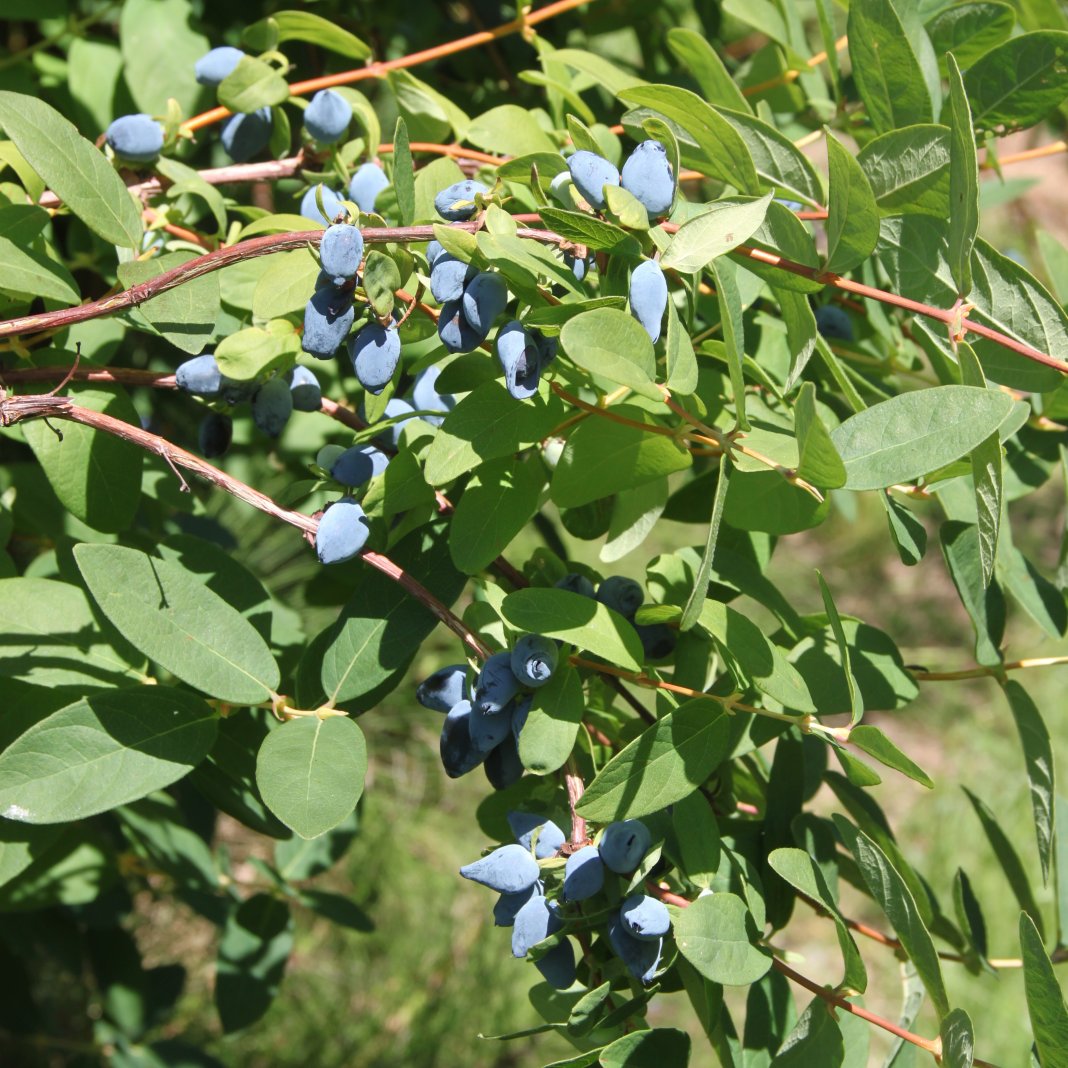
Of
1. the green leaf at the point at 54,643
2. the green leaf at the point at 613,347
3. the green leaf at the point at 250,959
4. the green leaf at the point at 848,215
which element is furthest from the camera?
the green leaf at the point at 250,959

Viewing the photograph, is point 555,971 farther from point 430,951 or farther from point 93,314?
point 430,951

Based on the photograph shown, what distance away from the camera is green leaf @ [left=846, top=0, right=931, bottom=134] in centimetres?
74

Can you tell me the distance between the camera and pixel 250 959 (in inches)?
49.6

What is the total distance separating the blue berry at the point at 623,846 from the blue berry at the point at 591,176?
345 millimetres

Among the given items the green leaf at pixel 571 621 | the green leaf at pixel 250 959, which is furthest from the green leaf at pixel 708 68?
the green leaf at pixel 250 959

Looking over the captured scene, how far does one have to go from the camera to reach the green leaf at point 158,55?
0.97 meters

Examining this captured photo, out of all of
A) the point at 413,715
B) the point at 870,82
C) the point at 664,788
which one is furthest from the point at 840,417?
the point at 413,715

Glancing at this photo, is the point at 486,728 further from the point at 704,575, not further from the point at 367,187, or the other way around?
the point at 367,187

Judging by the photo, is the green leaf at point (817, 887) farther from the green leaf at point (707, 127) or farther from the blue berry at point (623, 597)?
the green leaf at point (707, 127)

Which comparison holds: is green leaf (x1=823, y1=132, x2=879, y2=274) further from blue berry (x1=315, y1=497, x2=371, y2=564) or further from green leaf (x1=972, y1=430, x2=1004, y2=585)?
blue berry (x1=315, y1=497, x2=371, y2=564)

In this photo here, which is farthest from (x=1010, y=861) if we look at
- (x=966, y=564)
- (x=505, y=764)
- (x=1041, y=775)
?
(x=505, y=764)

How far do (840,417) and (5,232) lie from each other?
592mm

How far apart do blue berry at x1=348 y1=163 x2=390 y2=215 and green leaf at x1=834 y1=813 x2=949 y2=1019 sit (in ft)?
1.68

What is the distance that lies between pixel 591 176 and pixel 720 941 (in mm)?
434
